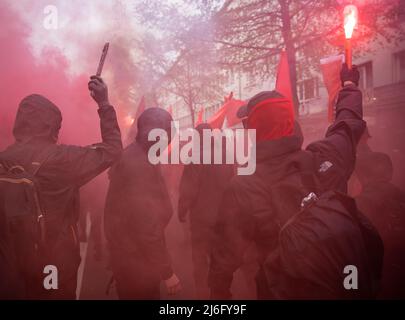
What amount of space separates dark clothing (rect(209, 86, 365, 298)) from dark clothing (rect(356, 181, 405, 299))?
91cm

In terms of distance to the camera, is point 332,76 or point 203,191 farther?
point 332,76

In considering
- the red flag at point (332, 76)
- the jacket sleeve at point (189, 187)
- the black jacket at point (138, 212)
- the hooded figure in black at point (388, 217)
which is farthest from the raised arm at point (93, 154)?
the red flag at point (332, 76)

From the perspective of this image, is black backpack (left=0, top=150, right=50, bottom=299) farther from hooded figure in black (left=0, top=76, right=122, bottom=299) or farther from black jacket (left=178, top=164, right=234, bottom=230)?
black jacket (left=178, top=164, right=234, bottom=230)

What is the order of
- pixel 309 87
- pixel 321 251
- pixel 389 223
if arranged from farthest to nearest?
pixel 309 87 → pixel 389 223 → pixel 321 251

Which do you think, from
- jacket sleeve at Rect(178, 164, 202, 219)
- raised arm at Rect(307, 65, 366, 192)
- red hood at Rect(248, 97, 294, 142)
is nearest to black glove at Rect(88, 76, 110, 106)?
red hood at Rect(248, 97, 294, 142)

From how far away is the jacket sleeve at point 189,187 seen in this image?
10.6ft

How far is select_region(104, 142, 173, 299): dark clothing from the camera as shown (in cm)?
231

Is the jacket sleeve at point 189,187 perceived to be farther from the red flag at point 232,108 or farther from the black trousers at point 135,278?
the red flag at point 232,108

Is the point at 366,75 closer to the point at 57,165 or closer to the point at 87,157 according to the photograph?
the point at 87,157

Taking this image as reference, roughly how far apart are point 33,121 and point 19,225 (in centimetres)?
57

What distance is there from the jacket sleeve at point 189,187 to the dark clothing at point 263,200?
138 centimetres

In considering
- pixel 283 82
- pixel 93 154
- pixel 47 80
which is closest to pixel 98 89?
pixel 93 154

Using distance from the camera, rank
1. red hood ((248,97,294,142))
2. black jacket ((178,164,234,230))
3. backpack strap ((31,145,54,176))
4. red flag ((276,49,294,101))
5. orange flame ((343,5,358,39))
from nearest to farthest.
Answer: red hood ((248,97,294,142)) < backpack strap ((31,145,54,176)) < orange flame ((343,5,358,39)) < black jacket ((178,164,234,230)) < red flag ((276,49,294,101))

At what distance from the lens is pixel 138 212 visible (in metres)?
2.35
